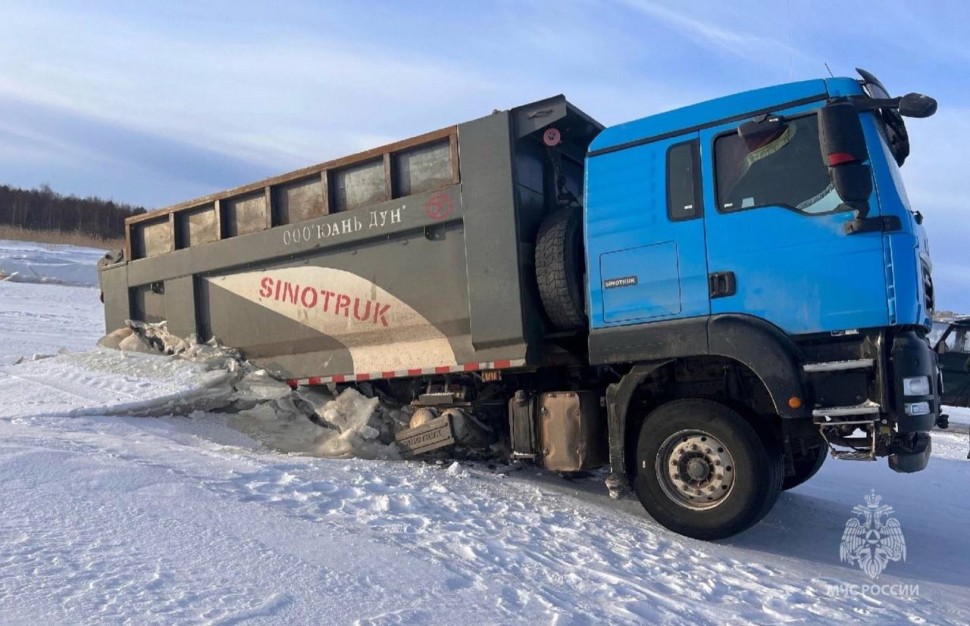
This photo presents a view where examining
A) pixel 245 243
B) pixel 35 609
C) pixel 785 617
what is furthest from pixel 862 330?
pixel 245 243

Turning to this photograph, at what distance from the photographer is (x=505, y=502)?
531 centimetres

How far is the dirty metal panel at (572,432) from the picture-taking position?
561 centimetres

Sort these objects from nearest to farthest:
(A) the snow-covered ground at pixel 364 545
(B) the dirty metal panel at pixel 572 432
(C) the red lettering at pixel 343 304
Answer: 1. (A) the snow-covered ground at pixel 364 545
2. (B) the dirty metal panel at pixel 572 432
3. (C) the red lettering at pixel 343 304

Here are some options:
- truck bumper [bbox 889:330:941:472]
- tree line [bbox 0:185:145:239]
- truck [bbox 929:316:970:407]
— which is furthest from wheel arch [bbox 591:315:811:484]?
tree line [bbox 0:185:145:239]

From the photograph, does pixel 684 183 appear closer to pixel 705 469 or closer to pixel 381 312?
pixel 705 469

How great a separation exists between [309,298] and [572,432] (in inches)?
123

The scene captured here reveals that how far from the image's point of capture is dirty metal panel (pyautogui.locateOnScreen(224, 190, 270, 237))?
25.2 feet

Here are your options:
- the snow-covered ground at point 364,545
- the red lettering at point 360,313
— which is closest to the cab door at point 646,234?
the snow-covered ground at point 364,545

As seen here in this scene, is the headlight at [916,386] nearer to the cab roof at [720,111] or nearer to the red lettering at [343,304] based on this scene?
the cab roof at [720,111]

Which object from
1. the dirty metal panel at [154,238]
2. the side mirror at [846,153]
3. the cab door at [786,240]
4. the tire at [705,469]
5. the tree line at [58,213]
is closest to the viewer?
the side mirror at [846,153]

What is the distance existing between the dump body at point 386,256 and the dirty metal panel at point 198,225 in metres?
0.02

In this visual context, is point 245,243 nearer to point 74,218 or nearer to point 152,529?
point 152,529

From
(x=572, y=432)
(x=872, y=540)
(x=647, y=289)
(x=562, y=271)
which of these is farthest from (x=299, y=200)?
(x=872, y=540)

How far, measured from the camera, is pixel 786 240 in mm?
4691
